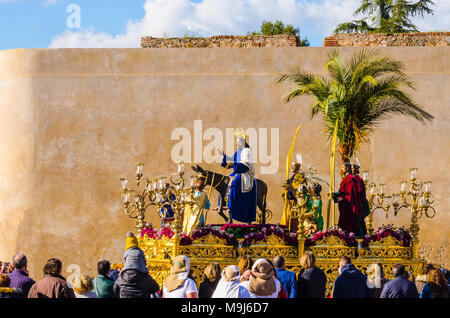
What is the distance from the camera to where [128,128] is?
1939 cm

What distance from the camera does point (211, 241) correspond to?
12250 mm

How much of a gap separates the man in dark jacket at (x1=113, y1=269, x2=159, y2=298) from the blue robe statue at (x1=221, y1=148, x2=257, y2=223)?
5.13 metres

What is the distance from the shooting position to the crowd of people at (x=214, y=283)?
7.33 meters

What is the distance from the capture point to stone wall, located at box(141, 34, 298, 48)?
824 inches

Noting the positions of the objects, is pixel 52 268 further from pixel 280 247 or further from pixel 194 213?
pixel 194 213

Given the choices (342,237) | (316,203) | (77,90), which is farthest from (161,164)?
(342,237)

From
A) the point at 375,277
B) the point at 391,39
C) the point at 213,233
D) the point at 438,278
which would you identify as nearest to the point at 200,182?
the point at 213,233

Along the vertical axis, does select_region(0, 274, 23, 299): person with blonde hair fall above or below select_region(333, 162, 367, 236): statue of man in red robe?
below

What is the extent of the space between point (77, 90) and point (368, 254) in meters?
10.6

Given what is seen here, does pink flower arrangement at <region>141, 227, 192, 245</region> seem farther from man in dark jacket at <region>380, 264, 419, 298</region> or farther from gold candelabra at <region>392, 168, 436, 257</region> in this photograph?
man in dark jacket at <region>380, 264, 419, 298</region>

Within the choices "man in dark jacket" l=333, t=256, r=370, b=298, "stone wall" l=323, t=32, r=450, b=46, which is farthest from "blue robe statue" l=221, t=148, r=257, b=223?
"stone wall" l=323, t=32, r=450, b=46

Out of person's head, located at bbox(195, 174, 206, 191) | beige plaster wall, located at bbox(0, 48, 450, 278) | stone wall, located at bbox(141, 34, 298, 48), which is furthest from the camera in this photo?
stone wall, located at bbox(141, 34, 298, 48)
